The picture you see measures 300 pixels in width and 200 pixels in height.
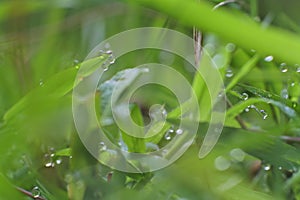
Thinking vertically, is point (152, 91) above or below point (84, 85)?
below

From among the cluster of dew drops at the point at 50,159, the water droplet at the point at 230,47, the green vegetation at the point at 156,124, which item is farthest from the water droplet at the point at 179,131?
the water droplet at the point at 230,47

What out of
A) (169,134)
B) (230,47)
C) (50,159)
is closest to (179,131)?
(169,134)

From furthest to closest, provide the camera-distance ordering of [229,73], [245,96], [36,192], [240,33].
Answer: [229,73] < [245,96] < [36,192] < [240,33]

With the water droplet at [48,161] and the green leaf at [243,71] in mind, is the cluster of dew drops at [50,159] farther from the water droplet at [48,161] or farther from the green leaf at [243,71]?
the green leaf at [243,71]

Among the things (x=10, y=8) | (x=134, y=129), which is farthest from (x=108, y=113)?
(x=10, y=8)

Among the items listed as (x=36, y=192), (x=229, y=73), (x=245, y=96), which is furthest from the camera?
(x=229, y=73)

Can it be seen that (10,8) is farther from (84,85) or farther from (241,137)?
(241,137)

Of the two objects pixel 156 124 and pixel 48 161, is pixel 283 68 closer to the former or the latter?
pixel 156 124
